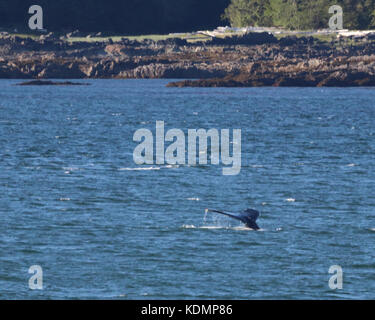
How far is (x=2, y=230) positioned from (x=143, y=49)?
166483 millimetres

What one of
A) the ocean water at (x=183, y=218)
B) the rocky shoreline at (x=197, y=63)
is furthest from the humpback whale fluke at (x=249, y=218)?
the rocky shoreline at (x=197, y=63)

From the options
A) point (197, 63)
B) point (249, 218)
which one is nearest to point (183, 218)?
point (249, 218)

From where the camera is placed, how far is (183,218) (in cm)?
3559

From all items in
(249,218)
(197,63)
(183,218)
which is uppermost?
(197,63)

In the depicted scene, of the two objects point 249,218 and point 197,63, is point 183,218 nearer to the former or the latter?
point 249,218

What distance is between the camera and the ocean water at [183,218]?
2625 centimetres

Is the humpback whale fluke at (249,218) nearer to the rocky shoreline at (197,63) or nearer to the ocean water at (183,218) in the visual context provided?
the ocean water at (183,218)

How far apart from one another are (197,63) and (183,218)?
485 feet

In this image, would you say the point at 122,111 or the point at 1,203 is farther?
the point at 122,111

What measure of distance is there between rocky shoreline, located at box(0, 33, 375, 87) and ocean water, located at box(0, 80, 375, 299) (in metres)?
80.6

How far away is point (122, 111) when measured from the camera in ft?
348

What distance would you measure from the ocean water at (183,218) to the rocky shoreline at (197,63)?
80598 millimetres
